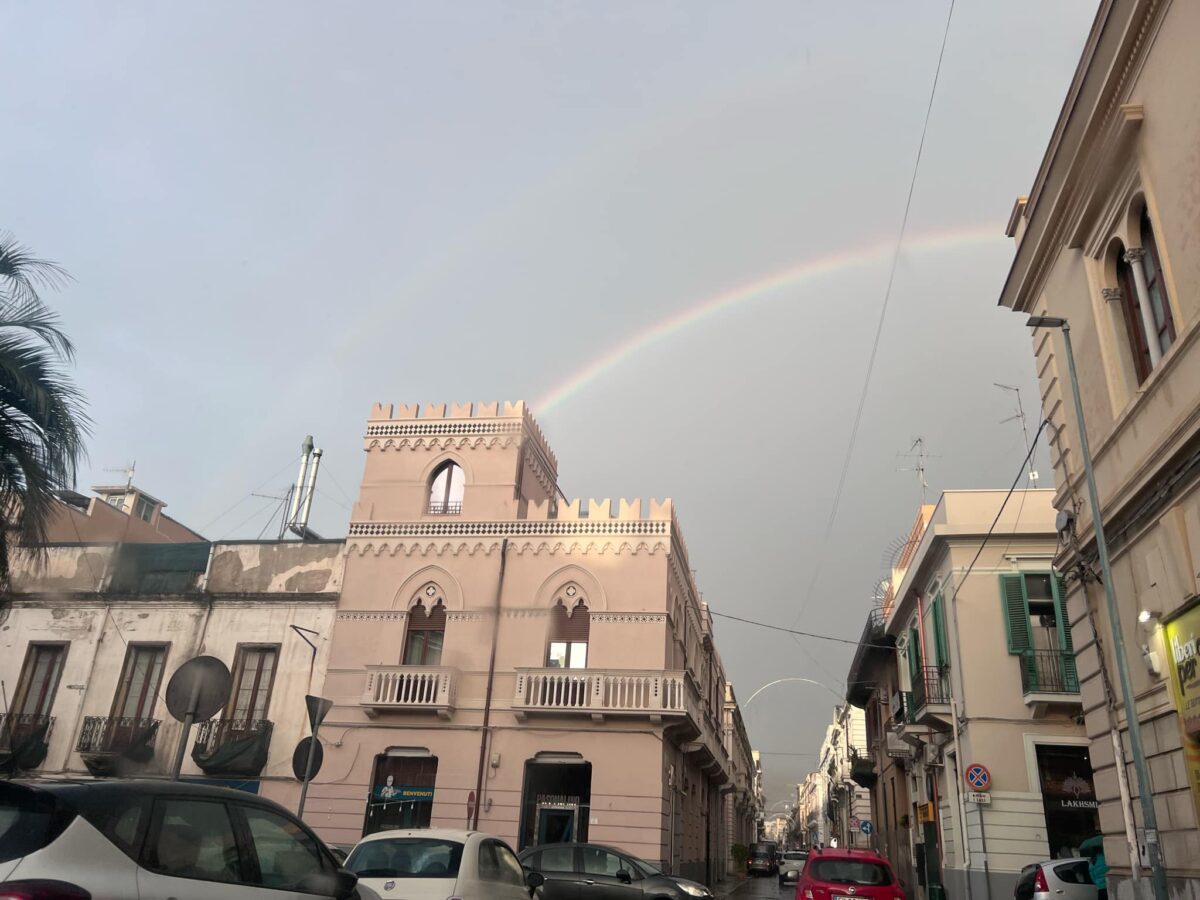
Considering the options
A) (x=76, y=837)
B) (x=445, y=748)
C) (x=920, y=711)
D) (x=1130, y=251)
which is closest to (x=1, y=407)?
(x=76, y=837)

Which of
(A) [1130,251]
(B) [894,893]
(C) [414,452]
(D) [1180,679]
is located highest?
(C) [414,452]

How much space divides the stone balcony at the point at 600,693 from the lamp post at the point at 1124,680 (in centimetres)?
1392

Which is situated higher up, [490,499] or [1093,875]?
[490,499]

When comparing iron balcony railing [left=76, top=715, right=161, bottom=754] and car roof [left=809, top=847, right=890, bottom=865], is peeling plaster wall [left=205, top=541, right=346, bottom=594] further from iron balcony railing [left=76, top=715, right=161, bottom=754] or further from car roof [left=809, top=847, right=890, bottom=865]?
car roof [left=809, top=847, right=890, bottom=865]

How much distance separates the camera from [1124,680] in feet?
34.3

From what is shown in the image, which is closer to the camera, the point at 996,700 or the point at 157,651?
the point at 996,700

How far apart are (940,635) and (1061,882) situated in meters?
9.31

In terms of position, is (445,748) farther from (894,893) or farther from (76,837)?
(76,837)

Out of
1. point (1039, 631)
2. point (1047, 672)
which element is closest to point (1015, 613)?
point (1039, 631)

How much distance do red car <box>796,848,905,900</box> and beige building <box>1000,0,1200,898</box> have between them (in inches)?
174

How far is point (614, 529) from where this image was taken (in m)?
26.6

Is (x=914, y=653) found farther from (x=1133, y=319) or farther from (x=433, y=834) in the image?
(x=433, y=834)

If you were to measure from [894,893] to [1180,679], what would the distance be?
7353mm

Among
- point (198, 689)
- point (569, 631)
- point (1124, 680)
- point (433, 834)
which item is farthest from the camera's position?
point (569, 631)
